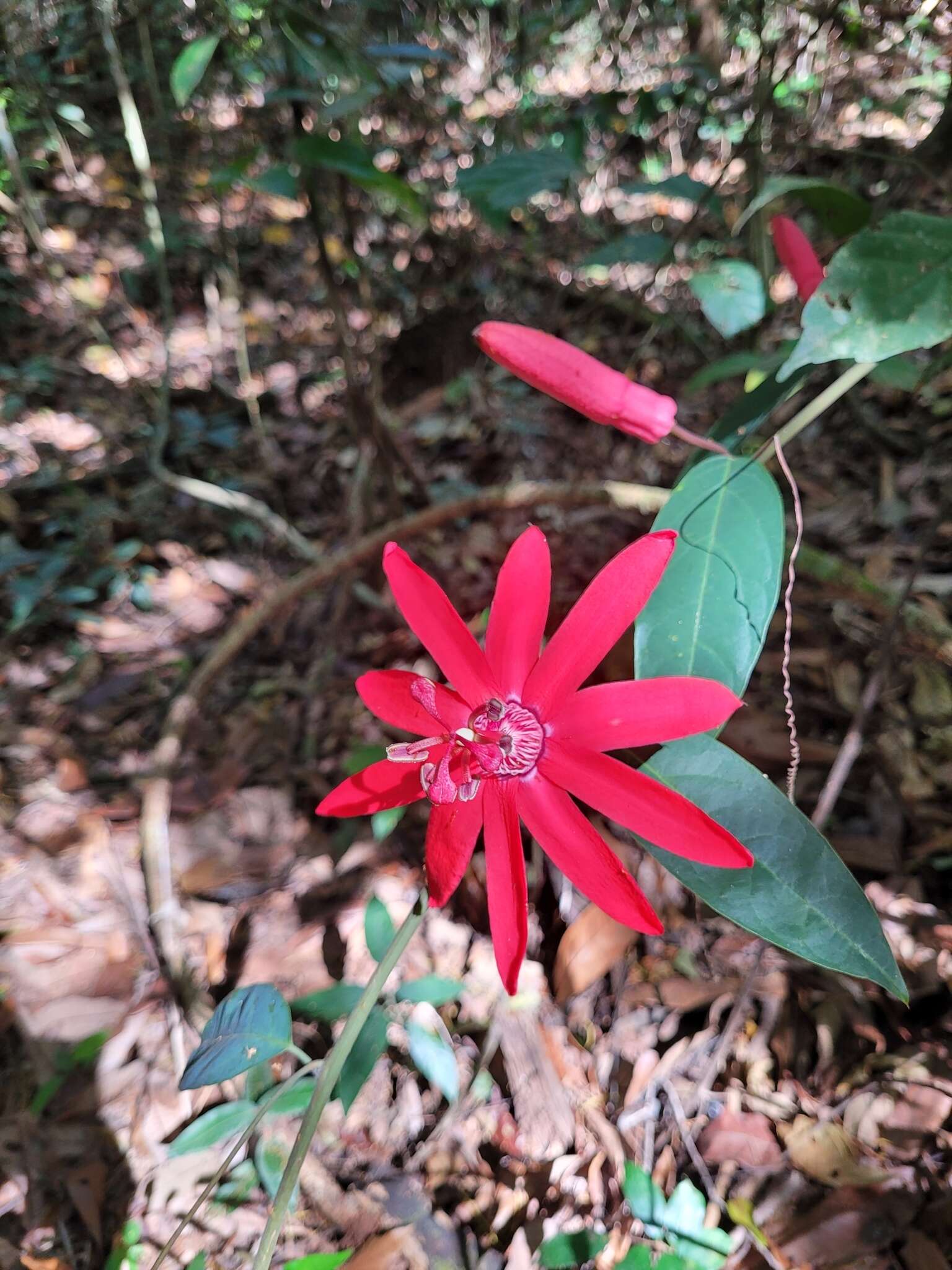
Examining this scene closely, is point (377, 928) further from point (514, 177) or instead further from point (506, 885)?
point (514, 177)

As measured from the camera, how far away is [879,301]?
2.15ft

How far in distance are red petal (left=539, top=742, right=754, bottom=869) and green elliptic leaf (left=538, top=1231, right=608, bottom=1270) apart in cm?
57

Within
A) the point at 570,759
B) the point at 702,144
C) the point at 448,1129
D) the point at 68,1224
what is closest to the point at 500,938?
the point at 570,759

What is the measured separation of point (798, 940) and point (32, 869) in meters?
1.30

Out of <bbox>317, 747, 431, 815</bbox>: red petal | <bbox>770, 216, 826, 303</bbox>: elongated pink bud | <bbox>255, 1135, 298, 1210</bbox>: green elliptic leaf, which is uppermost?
<bbox>770, 216, 826, 303</bbox>: elongated pink bud

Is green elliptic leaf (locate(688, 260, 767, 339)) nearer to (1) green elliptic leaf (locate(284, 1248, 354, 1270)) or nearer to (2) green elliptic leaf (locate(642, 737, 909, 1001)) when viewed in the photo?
(2) green elliptic leaf (locate(642, 737, 909, 1001))

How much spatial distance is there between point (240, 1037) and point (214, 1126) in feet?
0.55

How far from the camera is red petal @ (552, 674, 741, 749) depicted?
1.87ft

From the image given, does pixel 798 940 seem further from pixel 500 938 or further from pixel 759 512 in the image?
pixel 759 512

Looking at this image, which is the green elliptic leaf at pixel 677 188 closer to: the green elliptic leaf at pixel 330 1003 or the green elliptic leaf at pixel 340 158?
the green elliptic leaf at pixel 340 158

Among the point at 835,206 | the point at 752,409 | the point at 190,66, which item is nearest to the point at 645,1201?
the point at 752,409

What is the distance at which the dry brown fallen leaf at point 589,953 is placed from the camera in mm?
1092

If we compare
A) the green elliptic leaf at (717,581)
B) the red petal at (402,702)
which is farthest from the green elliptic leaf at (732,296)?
the red petal at (402,702)

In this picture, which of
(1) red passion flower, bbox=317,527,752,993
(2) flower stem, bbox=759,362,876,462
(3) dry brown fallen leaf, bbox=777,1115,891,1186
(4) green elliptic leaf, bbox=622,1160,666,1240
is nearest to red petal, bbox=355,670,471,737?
(1) red passion flower, bbox=317,527,752,993
